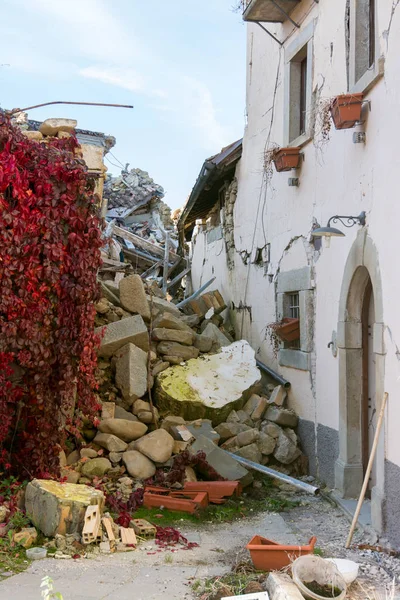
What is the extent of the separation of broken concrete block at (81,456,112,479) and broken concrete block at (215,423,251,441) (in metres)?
1.69

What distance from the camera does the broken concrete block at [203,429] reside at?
7.75 meters

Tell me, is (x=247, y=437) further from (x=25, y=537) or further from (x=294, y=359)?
(x=25, y=537)

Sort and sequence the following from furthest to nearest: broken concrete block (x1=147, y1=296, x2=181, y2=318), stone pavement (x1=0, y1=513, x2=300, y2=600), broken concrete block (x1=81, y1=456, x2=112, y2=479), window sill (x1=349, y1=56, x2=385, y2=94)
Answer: broken concrete block (x1=147, y1=296, x2=181, y2=318) < broken concrete block (x1=81, y1=456, x2=112, y2=479) < window sill (x1=349, y1=56, x2=385, y2=94) < stone pavement (x1=0, y1=513, x2=300, y2=600)

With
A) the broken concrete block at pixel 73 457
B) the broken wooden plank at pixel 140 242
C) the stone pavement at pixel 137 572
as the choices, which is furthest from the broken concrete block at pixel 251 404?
the broken wooden plank at pixel 140 242

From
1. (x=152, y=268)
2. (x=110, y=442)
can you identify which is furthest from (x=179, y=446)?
(x=152, y=268)

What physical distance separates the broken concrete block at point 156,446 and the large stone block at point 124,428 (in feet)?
0.75

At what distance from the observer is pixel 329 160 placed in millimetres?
7250

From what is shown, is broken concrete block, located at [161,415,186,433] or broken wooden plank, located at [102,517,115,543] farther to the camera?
broken concrete block, located at [161,415,186,433]

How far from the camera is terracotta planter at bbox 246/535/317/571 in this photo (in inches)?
179

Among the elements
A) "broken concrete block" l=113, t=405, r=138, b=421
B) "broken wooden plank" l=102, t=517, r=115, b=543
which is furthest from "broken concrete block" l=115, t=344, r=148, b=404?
"broken wooden plank" l=102, t=517, r=115, b=543

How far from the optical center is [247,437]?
7.99 metres

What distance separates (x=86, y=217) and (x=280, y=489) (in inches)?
149

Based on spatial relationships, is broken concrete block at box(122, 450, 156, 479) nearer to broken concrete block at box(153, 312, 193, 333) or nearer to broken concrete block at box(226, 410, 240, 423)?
broken concrete block at box(226, 410, 240, 423)

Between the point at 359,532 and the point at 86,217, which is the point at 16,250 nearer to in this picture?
the point at 86,217
